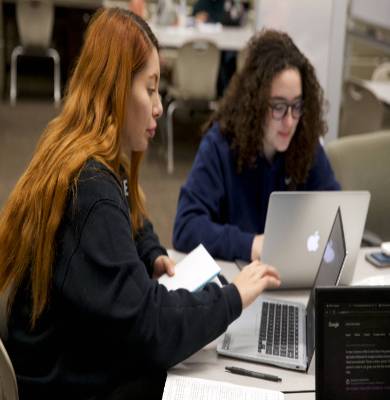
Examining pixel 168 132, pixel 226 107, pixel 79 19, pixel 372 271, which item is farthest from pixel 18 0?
pixel 372 271

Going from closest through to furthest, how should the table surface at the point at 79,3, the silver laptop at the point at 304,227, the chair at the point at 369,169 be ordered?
the silver laptop at the point at 304,227 < the chair at the point at 369,169 < the table surface at the point at 79,3

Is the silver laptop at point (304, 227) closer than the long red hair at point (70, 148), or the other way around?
the long red hair at point (70, 148)

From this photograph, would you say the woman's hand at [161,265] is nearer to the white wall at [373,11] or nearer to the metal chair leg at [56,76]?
the white wall at [373,11]

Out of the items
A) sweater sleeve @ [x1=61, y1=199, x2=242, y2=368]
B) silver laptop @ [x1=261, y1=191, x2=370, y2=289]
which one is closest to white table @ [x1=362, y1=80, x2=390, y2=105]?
silver laptop @ [x1=261, y1=191, x2=370, y2=289]

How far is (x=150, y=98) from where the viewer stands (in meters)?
1.62

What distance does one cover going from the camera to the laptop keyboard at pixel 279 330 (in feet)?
5.28

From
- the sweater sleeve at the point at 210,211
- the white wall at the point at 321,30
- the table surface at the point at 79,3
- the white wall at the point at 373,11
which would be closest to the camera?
the sweater sleeve at the point at 210,211

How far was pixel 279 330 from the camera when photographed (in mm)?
1695

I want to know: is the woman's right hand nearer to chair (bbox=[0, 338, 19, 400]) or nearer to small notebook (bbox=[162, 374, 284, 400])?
small notebook (bbox=[162, 374, 284, 400])

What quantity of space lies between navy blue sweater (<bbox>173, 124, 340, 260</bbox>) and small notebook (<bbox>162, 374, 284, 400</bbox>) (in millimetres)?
709

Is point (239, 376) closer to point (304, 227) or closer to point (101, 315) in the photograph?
point (101, 315)

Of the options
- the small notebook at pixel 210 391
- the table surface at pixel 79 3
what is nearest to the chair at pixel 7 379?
the small notebook at pixel 210 391

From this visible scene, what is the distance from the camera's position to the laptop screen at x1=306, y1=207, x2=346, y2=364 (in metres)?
1.60

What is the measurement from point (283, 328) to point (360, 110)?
7.89 ft
